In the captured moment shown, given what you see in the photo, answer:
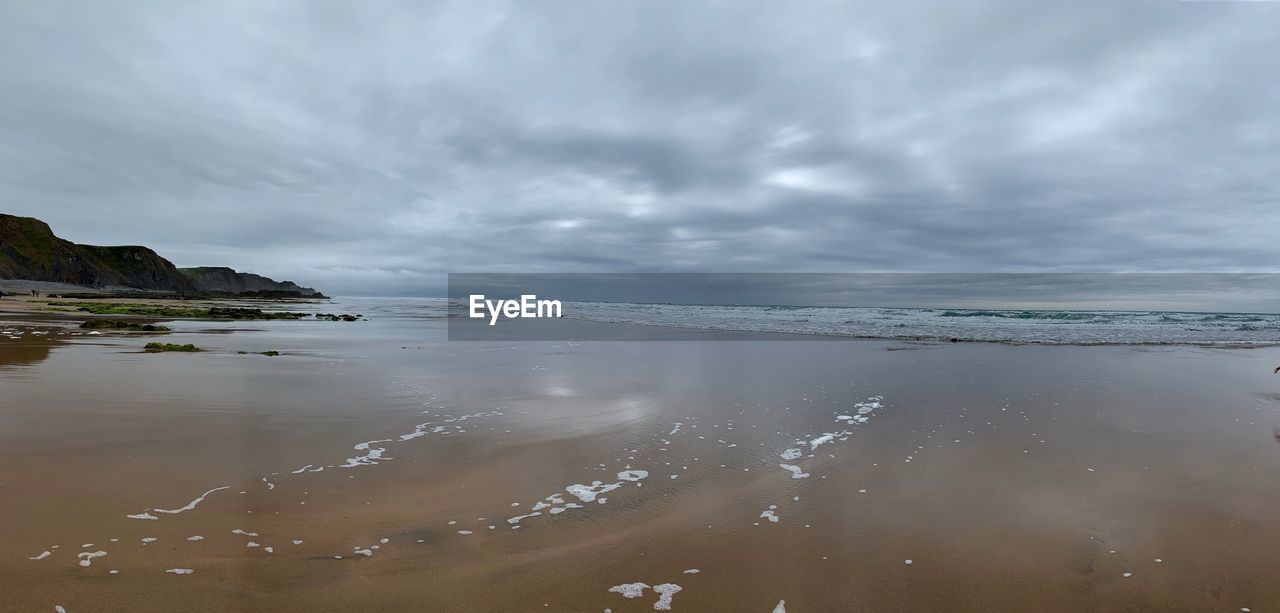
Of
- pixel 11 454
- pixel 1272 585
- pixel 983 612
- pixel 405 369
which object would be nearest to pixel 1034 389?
pixel 1272 585

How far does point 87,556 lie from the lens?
316 cm

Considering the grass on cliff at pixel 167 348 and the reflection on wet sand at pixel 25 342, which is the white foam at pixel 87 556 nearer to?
the reflection on wet sand at pixel 25 342

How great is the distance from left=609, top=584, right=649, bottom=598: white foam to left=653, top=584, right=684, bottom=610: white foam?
73mm

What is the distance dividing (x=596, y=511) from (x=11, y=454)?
17.0ft

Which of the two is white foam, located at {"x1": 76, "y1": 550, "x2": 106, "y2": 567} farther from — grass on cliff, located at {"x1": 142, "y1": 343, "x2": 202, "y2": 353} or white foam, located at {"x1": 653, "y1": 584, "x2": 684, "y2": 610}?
grass on cliff, located at {"x1": 142, "y1": 343, "x2": 202, "y2": 353}

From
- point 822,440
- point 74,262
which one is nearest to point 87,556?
point 822,440

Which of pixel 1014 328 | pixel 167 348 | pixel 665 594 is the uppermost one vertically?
pixel 1014 328

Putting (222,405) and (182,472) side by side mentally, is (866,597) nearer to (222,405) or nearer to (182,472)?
(182,472)

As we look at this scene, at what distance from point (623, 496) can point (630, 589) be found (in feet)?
4.60

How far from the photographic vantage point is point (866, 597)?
10.1 ft

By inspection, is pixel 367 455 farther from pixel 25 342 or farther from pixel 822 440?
pixel 25 342

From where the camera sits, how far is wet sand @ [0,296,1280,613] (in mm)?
3104

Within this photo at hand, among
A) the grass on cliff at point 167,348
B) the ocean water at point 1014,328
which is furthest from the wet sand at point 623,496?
the ocean water at point 1014,328

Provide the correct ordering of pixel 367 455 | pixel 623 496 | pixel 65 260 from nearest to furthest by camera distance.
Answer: pixel 623 496 < pixel 367 455 < pixel 65 260
